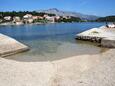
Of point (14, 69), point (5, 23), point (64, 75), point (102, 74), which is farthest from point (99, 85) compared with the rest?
point (5, 23)

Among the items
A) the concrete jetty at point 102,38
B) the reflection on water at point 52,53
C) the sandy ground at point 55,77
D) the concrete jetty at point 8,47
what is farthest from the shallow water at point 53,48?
the sandy ground at point 55,77

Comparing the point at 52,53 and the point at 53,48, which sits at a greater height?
the point at 52,53

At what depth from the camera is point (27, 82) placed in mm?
13211

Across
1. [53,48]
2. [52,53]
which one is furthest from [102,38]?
[52,53]

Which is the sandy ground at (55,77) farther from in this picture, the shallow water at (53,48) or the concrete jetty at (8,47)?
the concrete jetty at (8,47)

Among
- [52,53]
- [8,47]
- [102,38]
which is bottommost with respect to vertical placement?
[52,53]

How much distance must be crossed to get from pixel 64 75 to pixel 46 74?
1273 millimetres

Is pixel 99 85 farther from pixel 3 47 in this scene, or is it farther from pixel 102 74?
pixel 3 47

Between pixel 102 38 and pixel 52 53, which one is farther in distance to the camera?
pixel 102 38

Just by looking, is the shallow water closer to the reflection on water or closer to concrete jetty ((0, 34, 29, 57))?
the reflection on water

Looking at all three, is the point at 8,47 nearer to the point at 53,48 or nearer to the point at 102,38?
the point at 53,48

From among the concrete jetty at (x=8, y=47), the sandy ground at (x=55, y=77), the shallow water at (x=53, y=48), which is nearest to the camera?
the sandy ground at (x=55, y=77)

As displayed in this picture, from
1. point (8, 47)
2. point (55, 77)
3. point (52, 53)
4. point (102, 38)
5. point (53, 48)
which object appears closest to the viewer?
point (55, 77)

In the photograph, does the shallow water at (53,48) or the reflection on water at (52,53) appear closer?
the reflection on water at (52,53)
